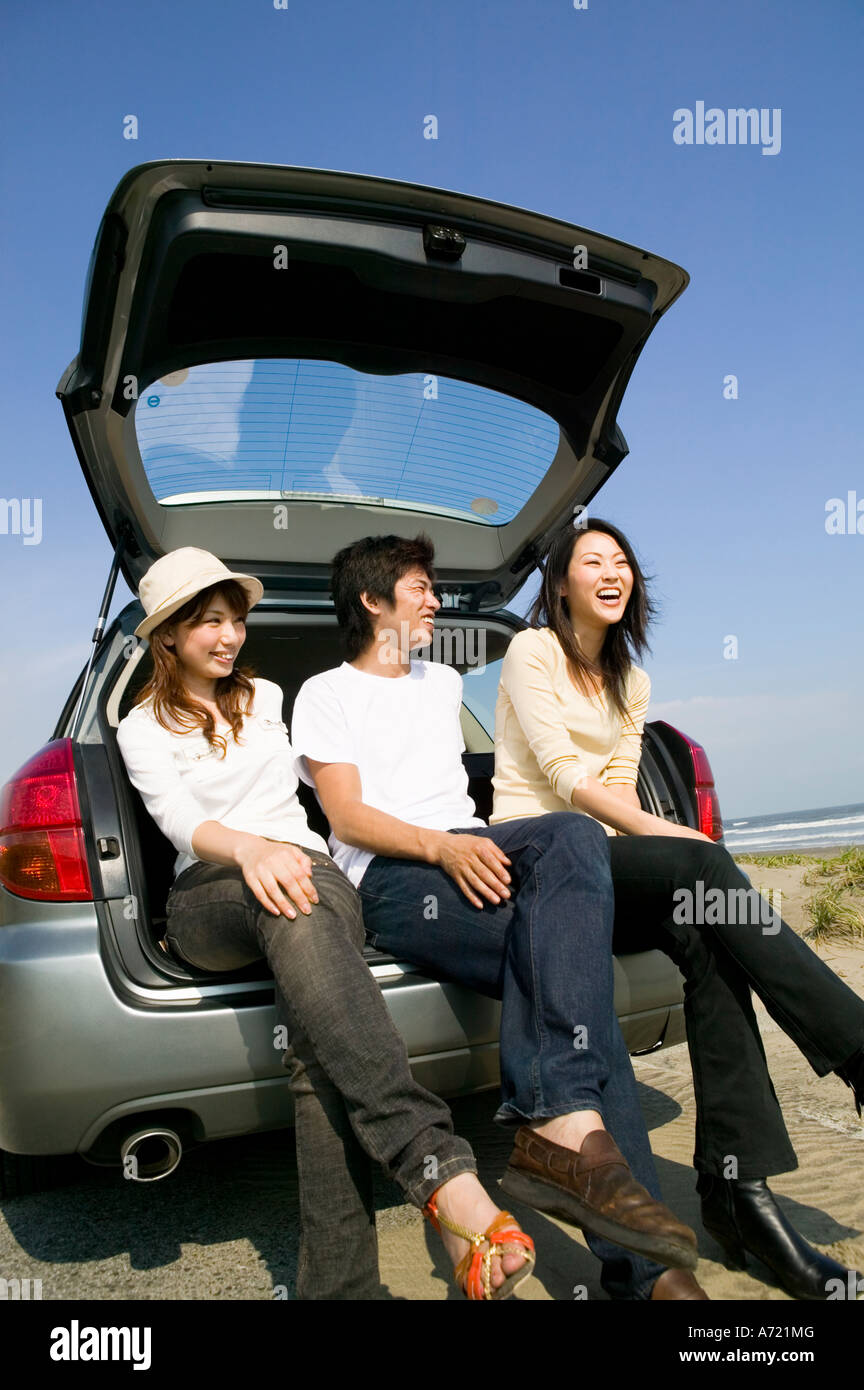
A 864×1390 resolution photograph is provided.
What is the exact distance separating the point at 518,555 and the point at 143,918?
186cm

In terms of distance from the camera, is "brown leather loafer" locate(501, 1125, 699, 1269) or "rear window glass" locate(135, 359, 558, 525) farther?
"rear window glass" locate(135, 359, 558, 525)

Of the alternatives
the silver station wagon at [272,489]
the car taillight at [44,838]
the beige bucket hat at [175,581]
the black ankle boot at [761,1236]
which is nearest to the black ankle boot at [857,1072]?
the black ankle boot at [761,1236]

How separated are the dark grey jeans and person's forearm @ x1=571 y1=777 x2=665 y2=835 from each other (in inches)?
33.4

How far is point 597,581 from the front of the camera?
274cm

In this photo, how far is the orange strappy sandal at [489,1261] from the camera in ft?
4.87

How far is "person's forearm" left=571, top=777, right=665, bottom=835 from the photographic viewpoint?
2.46 m

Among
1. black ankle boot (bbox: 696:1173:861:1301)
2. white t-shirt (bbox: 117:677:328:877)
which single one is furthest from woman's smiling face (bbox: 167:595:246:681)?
black ankle boot (bbox: 696:1173:861:1301)

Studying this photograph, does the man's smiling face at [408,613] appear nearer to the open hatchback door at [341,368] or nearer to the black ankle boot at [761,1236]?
the open hatchback door at [341,368]

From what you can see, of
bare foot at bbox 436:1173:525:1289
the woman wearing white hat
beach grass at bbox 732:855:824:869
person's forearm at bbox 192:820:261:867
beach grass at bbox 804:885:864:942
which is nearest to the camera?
bare foot at bbox 436:1173:525:1289

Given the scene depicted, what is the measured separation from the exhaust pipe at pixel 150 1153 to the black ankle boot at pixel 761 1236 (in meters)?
1.12

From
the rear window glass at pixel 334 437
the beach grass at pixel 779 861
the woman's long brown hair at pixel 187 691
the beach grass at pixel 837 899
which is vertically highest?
the rear window glass at pixel 334 437

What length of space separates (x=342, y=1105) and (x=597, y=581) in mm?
1607

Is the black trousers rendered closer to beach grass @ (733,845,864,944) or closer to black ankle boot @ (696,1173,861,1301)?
black ankle boot @ (696,1173,861,1301)
